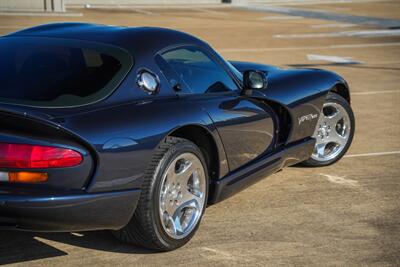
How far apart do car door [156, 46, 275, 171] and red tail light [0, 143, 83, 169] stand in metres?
1.21

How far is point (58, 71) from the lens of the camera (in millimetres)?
4719

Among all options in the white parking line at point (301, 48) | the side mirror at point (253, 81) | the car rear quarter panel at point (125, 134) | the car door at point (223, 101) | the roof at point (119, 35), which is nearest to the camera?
the car rear quarter panel at point (125, 134)

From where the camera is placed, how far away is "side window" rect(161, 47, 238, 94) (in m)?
5.21

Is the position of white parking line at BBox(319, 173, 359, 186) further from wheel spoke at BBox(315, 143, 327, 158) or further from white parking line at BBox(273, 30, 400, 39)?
white parking line at BBox(273, 30, 400, 39)

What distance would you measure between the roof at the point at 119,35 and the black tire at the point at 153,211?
0.75m

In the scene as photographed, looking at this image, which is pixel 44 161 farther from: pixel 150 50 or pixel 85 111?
pixel 150 50

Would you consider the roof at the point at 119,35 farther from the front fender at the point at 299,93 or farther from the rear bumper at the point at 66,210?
the rear bumper at the point at 66,210

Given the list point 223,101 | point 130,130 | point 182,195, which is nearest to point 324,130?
point 223,101

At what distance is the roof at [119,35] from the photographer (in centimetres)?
500

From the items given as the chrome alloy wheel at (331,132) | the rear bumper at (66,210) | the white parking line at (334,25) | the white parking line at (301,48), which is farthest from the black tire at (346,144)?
the white parking line at (334,25)

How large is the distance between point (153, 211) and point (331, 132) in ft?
10.2

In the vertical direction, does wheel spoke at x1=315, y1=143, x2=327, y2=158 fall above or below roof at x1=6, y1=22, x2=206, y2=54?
below

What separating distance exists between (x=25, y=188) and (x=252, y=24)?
2270 centimetres

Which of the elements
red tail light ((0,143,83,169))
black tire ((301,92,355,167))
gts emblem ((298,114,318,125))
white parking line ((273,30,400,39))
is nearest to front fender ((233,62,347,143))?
gts emblem ((298,114,318,125))
